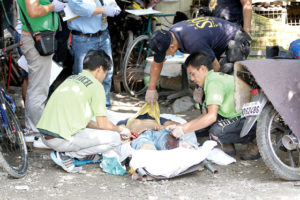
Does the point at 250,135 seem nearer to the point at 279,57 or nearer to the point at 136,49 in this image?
the point at 279,57

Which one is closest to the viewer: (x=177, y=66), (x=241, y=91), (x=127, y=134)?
(x=241, y=91)

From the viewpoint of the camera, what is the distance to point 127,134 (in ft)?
14.4

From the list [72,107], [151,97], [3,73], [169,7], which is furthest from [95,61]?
[169,7]

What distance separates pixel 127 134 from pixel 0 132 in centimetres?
120

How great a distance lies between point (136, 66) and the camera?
25.0 ft

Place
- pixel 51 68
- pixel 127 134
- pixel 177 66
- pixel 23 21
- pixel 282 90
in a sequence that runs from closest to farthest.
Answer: pixel 282 90 → pixel 127 134 → pixel 23 21 → pixel 51 68 → pixel 177 66

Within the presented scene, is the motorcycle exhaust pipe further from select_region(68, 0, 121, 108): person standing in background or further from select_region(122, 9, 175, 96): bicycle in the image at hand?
select_region(122, 9, 175, 96): bicycle

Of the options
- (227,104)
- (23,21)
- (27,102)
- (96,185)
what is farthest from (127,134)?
(23,21)

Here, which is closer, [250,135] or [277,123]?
[277,123]

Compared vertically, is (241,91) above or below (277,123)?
above

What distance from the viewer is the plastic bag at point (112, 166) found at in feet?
13.4

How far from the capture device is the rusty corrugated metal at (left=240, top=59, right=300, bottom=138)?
146 inches

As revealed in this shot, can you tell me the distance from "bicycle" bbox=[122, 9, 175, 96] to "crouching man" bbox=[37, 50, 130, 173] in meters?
3.17

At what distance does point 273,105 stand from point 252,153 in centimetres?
92
